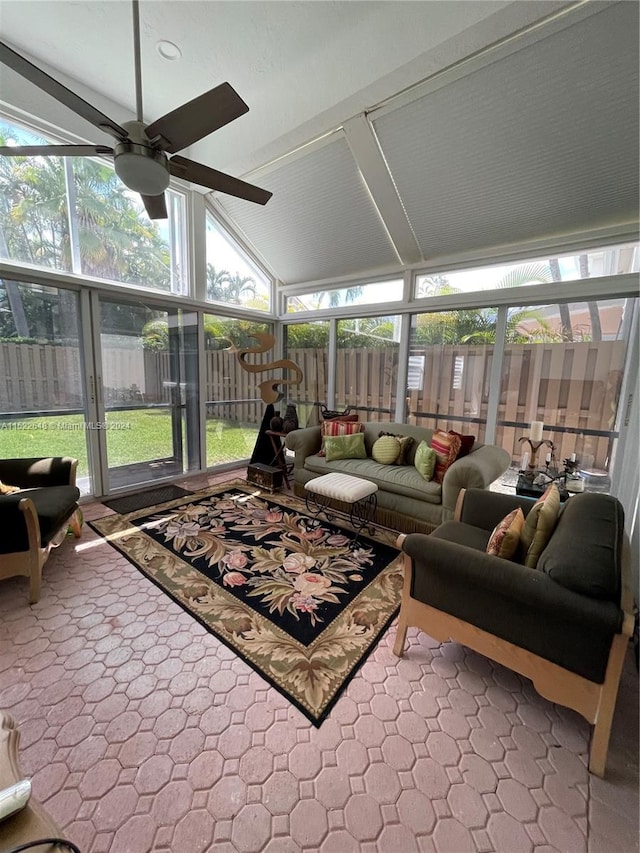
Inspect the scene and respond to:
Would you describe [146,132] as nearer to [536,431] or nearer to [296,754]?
[296,754]

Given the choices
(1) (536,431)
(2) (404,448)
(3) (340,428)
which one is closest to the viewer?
(1) (536,431)

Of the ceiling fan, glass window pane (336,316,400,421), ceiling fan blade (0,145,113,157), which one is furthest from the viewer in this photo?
glass window pane (336,316,400,421)

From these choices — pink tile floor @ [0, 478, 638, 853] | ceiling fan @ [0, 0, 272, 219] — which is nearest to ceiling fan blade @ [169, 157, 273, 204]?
ceiling fan @ [0, 0, 272, 219]

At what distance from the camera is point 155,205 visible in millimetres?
2141

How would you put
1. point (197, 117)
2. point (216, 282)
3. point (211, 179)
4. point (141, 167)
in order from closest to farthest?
1. point (197, 117)
2. point (141, 167)
3. point (211, 179)
4. point (216, 282)

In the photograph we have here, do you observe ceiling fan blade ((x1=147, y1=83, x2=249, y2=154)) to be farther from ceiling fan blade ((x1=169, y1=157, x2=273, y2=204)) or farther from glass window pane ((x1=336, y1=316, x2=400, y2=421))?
glass window pane ((x1=336, y1=316, x2=400, y2=421))

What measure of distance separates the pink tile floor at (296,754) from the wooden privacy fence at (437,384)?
209 cm

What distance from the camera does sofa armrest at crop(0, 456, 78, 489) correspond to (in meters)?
2.69

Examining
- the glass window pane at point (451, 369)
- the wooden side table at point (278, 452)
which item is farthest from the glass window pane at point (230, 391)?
the glass window pane at point (451, 369)

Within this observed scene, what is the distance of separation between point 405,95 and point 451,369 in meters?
2.37

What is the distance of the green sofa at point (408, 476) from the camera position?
2699mm

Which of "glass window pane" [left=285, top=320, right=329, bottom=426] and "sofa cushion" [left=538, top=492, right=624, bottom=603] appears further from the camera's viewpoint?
→ "glass window pane" [left=285, top=320, right=329, bottom=426]

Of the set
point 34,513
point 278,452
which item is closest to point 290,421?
point 278,452

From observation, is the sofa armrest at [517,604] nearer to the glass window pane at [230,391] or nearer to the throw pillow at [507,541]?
the throw pillow at [507,541]
